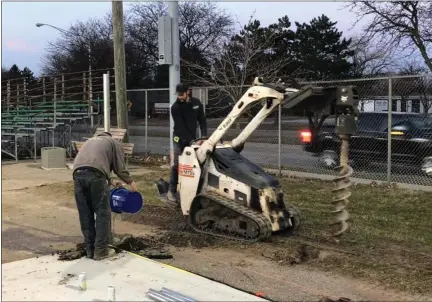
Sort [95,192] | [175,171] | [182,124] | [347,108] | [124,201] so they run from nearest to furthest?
[95,192], [347,108], [124,201], [175,171], [182,124]

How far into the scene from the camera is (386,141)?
12.0 meters

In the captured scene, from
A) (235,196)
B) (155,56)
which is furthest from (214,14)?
(235,196)

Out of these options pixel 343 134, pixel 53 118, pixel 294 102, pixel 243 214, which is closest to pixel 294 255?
pixel 243 214

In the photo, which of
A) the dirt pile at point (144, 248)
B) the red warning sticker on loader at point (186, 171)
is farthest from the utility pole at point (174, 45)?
the dirt pile at point (144, 248)

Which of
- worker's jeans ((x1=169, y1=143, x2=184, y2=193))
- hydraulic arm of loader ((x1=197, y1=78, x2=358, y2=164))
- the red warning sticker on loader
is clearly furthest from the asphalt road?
the red warning sticker on loader

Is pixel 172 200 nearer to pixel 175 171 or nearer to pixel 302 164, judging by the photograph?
pixel 175 171

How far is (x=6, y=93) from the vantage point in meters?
23.6

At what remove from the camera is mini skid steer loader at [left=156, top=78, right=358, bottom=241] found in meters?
6.43

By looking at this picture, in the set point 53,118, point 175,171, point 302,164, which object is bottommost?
point 302,164

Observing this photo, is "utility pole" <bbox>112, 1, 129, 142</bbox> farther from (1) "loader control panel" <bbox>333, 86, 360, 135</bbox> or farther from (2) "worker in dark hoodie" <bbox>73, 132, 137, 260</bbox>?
(1) "loader control panel" <bbox>333, 86, 360, 135</bbox>

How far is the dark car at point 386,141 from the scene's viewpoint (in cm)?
1154

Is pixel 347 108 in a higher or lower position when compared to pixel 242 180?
higher

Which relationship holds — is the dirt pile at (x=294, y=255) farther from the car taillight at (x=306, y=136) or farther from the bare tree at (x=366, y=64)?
the bare tree at (x=366, y=64)

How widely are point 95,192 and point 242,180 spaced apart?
204 centimetres
